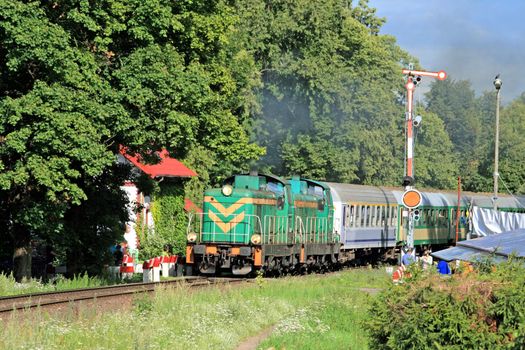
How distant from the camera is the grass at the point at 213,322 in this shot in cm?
1472

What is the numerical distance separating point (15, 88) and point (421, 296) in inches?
738

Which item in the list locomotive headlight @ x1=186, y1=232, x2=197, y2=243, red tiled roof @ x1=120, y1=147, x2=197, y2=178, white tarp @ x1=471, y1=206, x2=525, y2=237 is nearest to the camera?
locomotive headlight @ x1=186, y1=232, x2=197, y2=243

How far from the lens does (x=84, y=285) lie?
26422 millimetres

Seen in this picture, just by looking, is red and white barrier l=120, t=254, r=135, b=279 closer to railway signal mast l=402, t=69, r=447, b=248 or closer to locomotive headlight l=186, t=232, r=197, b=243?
locomotive headlight l=186, t=232, r=197, b=243

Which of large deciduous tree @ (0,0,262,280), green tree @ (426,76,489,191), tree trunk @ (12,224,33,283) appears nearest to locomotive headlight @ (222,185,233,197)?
large deciduous tree @ (0,0,262,280)

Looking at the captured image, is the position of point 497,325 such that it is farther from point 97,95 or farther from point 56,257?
point 56,257

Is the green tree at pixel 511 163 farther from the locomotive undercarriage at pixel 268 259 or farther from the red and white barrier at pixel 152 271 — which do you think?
the red and white barrier at pixel 152 271

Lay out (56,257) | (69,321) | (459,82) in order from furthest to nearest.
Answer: (459,82)
(56,257)
(69,321)

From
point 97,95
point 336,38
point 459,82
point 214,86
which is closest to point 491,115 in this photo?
point 459,82

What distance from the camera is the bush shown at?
10922 mm

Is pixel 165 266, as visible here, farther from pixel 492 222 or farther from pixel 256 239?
pixel 492 222

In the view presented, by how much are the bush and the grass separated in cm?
99

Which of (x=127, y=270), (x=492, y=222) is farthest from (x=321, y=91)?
(x=127, y=270)

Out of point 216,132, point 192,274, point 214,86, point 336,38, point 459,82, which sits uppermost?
point 459,82
